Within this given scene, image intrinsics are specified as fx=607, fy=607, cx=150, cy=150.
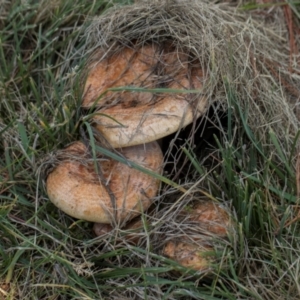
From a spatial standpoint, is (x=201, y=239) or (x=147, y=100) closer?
(x=201, y=239)

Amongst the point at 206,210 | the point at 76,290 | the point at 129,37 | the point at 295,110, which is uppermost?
the point at 129,37

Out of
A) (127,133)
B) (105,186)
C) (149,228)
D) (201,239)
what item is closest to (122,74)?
(127,133)

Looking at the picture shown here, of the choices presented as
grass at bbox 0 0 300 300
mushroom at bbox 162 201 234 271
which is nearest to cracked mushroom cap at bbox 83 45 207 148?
grass at bbox 0 0 300 300

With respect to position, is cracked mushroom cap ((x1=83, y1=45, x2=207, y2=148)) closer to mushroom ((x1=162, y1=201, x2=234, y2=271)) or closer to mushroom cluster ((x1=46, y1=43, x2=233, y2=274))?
mushroom cluster ((x1=46, y1=43, x2=233, y2=274))

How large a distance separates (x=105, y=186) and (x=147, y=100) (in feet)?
1.65

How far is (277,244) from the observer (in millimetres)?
2682

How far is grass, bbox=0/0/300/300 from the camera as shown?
8.57 ft

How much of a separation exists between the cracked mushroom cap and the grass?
0.12 metres

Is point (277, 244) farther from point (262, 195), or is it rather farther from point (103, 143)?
point (103, 143)

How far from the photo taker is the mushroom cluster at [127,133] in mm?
2697

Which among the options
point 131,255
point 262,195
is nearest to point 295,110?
point 262,195

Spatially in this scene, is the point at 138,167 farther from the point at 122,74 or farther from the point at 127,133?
the point at 122,74

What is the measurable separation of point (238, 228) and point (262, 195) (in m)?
0.20

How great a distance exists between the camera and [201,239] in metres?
2.71
